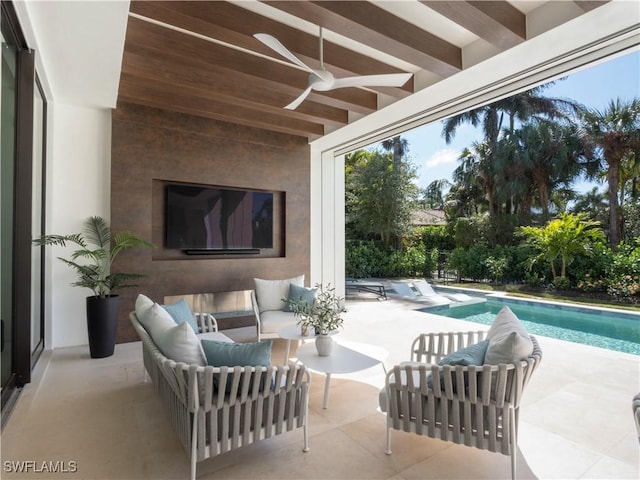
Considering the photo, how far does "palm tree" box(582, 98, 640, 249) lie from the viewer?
894 centimetres

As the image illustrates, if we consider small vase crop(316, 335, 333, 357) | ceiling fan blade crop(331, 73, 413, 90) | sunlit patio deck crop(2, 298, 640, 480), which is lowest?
sunlit patio deck crop(2, 298, 640, 480)

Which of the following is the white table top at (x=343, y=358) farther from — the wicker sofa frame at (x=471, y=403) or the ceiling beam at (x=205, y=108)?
the ceiling beam at (x=205, y=108)

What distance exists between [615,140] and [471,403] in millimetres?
10770

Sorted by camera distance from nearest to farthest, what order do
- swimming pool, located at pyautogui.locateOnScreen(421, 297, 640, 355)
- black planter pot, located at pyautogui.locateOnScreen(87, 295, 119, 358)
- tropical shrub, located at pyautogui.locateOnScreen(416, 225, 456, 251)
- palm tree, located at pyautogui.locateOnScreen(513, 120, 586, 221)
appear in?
black planter pot, located at pyautogui.locateOnScreen(87, 295, 119, 358) < swimming pool, located at pyautogui.locateOnScreen(421, 297, 640, 355) < palm tree, located at pyautogui.locateOnScreen(513, 120, 586, 221) < tropical shrub, located at pyautogui.locateOnScreen(416, 225, 456, 251)

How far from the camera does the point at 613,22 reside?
2580mm

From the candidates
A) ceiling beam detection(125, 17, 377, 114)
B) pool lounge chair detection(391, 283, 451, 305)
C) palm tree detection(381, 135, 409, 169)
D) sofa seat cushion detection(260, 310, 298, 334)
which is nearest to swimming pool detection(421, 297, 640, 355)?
pool lounge chair detection(391, 283, 451, 305)

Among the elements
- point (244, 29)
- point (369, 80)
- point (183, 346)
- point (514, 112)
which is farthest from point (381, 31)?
point (514, 112)

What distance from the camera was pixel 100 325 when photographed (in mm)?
3787

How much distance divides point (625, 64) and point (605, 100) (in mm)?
1041

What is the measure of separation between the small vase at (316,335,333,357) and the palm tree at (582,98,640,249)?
31.7ft

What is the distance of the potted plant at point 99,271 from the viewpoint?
377 centimetres

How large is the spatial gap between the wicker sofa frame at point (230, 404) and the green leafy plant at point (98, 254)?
2348 millimetres

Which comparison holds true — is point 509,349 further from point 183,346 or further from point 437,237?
point 437,237

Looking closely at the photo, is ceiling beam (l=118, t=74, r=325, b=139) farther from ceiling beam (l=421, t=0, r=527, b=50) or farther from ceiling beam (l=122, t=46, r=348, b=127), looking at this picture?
ceiling beam (l=421, t=0, r=527, b=50)
